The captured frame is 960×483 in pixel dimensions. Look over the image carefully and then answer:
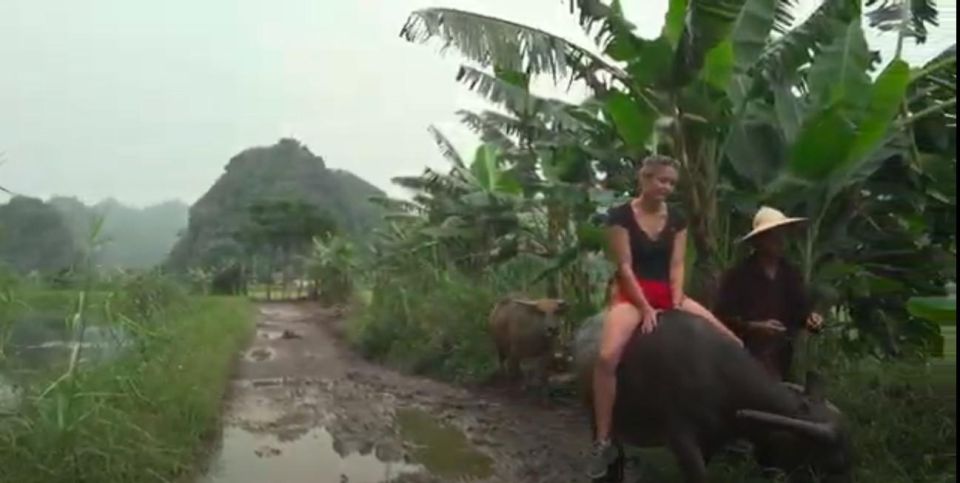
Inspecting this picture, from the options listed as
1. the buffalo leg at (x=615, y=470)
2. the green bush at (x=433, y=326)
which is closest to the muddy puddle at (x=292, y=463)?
the buffalo leg at (x=615, y=470)

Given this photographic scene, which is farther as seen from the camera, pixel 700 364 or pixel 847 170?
pixel 847 170

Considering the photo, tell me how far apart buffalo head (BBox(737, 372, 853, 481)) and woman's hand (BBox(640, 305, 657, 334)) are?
54 centimetres

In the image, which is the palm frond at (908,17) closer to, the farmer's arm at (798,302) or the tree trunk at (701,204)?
the tree trunk at (701,204)

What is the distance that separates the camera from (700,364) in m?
4.48

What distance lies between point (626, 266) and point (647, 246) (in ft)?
0.47

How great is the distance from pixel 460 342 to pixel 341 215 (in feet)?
67.9

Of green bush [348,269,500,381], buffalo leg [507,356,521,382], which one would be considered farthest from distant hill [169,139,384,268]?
buffalo leg [507,356,521,382]

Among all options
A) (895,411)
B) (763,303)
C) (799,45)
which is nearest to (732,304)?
(763,303)

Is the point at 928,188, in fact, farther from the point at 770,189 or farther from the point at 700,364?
the point at 700,364

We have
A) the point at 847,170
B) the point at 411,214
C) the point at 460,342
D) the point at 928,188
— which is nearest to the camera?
the point at 847,170

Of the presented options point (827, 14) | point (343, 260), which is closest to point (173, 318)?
point (827, 14)

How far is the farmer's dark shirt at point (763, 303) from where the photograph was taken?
487 centimetres

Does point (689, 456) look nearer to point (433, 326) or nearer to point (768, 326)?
point (768, 326)

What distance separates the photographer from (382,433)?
304 inches
